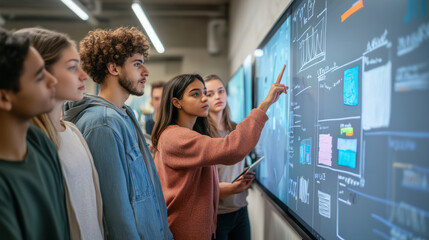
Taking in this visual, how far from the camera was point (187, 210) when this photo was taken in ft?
5.30

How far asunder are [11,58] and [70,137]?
1.28ft

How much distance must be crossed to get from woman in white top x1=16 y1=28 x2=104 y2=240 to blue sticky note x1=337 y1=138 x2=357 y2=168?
2.86 feet

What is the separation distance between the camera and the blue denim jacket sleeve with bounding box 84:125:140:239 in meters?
1.16

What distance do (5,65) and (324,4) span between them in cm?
108

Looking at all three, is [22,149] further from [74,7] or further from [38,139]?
[74,7]

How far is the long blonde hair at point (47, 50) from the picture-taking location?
1017 mm

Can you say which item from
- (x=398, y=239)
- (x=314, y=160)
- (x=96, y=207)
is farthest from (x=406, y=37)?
(x=96, y=207)

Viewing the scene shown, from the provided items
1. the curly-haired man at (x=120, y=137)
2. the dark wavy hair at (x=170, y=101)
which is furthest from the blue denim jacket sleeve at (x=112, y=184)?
the dark wavy hair at (x=170, y=101)

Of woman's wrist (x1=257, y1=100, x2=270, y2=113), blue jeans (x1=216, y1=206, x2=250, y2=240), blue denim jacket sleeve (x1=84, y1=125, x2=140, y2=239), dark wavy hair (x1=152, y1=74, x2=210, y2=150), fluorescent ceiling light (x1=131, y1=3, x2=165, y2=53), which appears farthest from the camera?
fluorescent ceiling light (x1=131, y1=3, x2=165, y2=53)

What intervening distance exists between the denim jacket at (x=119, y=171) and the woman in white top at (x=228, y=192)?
1.91ft

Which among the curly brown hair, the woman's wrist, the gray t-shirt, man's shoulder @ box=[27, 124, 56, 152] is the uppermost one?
the curly brown hair

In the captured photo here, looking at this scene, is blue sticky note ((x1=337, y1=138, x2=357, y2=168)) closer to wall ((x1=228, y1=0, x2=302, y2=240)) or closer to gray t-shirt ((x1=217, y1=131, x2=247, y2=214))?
wall ((x1=228, y1=0, x2=302, y2=240))

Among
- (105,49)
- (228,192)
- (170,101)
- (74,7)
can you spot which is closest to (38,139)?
(105,49)

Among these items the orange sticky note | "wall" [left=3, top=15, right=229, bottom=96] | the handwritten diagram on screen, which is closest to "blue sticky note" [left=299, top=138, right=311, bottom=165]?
the handwritten diagram on screen
